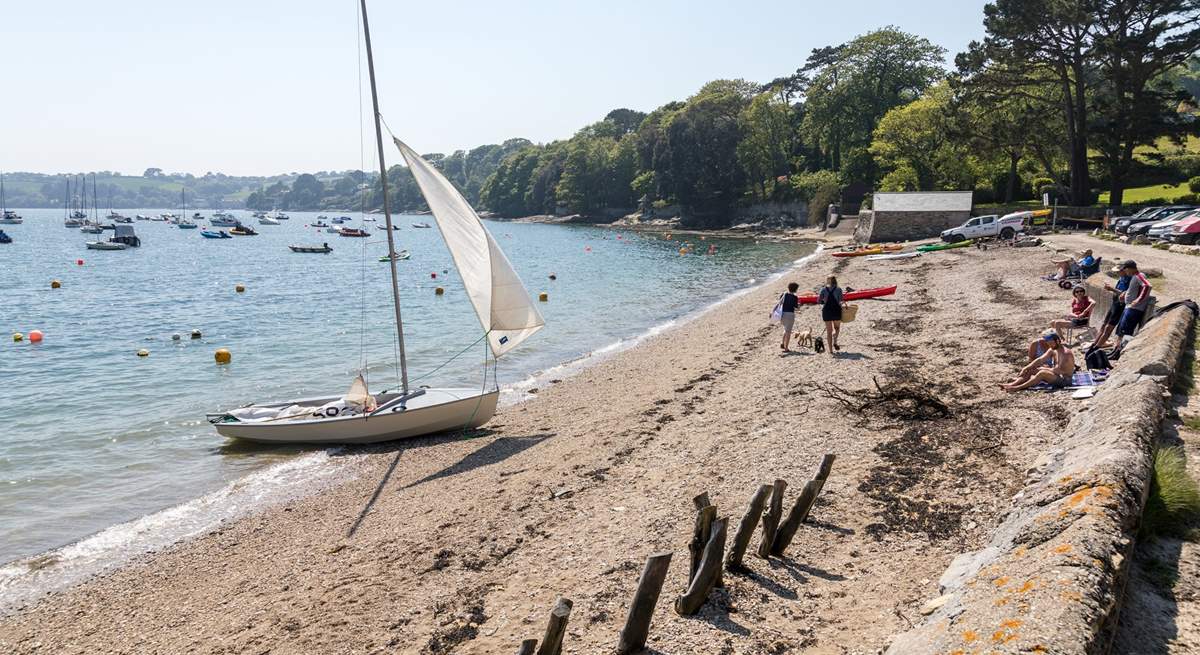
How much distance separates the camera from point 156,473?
16.9 m

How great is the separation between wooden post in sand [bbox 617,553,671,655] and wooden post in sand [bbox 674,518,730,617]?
24.6 inches

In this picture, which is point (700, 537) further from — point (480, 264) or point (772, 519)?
point (480, 264)

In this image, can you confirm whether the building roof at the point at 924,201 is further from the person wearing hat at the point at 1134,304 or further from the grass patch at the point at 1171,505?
A: the grass patch at the point at 1171,505

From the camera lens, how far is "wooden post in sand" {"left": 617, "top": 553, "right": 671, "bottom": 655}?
285 inches

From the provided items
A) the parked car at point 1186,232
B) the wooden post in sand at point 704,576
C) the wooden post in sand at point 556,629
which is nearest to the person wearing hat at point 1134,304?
the wooden post in sand at point 704,576

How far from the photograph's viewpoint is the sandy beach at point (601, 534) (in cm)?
826

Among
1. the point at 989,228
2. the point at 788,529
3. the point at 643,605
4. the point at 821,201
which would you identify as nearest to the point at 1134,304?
the point at 788,529

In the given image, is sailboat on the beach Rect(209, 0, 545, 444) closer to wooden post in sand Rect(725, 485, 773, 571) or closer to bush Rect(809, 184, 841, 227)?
wooden post in sand Rect(725, 485, 773, 571)

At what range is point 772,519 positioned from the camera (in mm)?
8875

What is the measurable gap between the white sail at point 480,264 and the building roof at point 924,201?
177 ft

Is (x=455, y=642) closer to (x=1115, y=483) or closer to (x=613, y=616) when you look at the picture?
(x=613, y=616)

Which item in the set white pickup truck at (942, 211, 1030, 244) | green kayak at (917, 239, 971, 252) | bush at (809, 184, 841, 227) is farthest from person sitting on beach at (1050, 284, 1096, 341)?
bush at (809, 184, 841, 227)

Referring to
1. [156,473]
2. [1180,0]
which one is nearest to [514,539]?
[156,473]

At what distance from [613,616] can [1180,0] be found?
54816 mm
